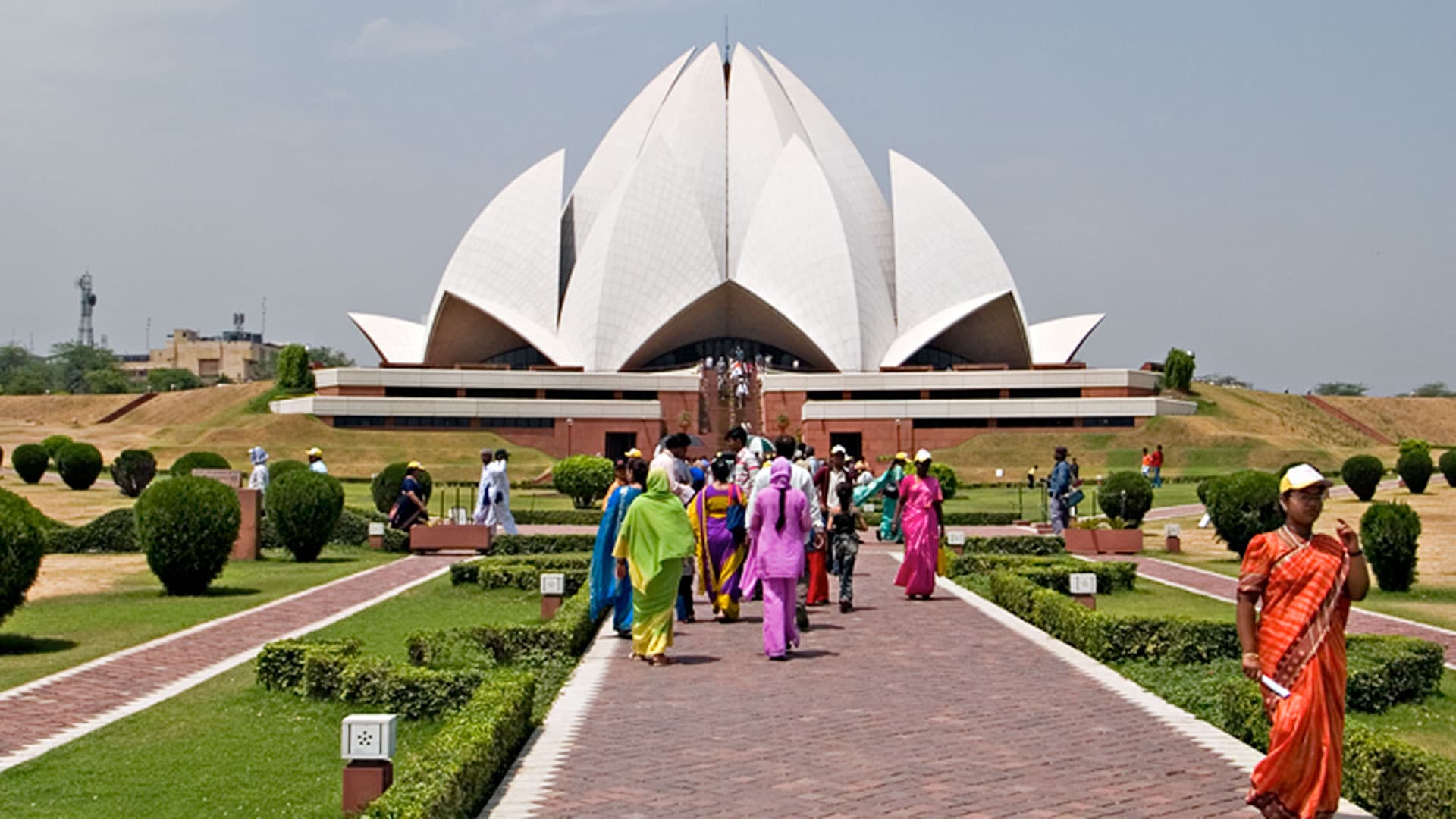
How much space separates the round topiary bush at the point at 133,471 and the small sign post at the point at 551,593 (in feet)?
52.5

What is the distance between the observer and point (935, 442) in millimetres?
39844

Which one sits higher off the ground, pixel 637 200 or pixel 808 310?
pixel 637 200

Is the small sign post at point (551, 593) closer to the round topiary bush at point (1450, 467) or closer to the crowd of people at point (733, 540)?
the crowd of people at point (733, 540)

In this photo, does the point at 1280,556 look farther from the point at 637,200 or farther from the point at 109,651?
the point at 637,200

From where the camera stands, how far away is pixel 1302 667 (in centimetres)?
440

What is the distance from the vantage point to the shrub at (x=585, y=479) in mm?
22656

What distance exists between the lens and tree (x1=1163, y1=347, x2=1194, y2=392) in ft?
154

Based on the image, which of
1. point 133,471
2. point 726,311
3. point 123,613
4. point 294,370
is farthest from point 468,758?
point 294,370

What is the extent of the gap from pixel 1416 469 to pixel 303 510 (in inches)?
720

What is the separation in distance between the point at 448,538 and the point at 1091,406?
2644cm

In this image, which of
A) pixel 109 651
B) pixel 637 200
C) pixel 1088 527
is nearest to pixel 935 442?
pixel 637 200

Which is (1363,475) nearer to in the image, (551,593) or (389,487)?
(389,487)

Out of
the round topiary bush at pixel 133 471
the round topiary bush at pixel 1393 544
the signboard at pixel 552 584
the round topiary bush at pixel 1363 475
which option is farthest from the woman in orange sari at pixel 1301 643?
the round topiary bush at pixel 133 471

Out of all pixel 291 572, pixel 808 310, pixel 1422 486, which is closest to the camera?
pixel 291 572
